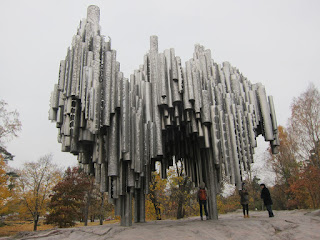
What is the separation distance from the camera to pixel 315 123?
71.3 feet

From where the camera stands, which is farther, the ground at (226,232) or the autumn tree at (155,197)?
the autumn tree at (155,197)

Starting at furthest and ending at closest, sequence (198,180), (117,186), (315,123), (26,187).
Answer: (26,187) → (315,123) → (198,180) → (117,186)

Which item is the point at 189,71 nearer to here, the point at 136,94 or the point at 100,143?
the point at 136,94

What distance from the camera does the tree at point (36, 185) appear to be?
22.0 m

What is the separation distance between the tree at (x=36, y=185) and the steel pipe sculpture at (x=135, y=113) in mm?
15022

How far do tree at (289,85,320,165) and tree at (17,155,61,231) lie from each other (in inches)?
898

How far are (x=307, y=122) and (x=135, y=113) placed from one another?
1952 cm

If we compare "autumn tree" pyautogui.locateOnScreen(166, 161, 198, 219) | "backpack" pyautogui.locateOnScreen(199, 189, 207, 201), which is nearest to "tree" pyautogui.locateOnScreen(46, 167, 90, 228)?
"autumn tree" pyautogui.locateOnScreen(166, 161, 198, 219)

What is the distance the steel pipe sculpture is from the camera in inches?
331

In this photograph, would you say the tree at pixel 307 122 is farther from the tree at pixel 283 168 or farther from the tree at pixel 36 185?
the tree at pixel 36 185

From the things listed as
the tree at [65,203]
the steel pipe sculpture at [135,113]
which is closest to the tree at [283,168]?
the steel pipe sculpture at [135,113]

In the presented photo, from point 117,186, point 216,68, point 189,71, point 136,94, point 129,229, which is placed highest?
point 216,68

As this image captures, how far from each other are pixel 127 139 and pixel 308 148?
782 inches

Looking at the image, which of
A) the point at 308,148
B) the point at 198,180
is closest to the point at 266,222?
the point at 198,180
